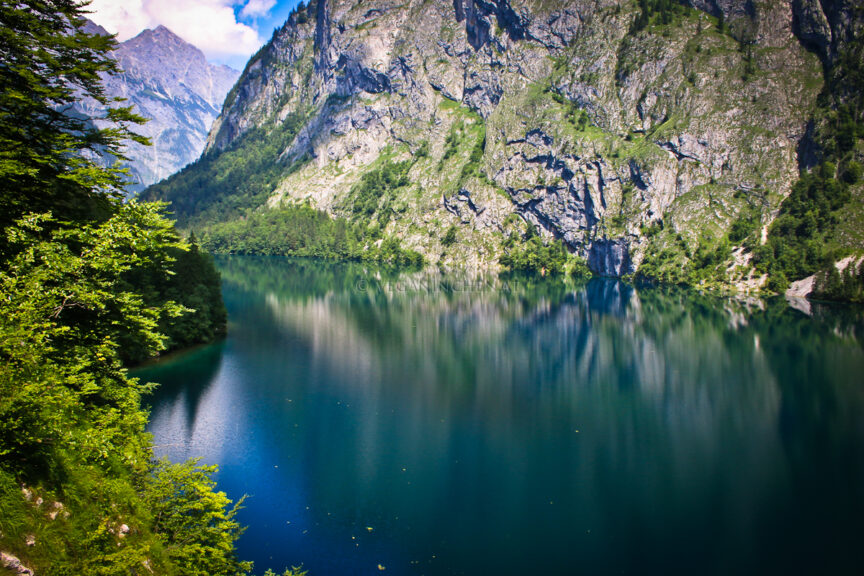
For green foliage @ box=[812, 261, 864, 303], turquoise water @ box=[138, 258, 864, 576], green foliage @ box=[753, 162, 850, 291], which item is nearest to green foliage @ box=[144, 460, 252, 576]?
turquoise water @ box=[138, 258, 864, 576]

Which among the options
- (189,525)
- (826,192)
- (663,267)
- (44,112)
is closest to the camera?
(44,112)

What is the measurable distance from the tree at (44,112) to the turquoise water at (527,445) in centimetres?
1687

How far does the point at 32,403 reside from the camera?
455 inches

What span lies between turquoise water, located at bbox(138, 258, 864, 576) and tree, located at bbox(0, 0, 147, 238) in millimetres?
16874

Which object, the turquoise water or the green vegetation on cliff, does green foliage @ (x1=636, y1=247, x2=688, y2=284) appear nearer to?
the turquoise water

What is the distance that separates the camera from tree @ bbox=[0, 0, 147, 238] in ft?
53.0

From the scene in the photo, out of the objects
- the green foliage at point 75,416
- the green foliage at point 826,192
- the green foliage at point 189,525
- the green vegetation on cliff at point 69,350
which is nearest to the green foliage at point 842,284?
the green foliage at point 826,192

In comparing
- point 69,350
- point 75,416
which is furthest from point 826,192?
point 75,416

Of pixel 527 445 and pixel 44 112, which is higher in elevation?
pixel 44 112

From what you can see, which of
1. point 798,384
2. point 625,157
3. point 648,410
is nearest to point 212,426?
point 648,410

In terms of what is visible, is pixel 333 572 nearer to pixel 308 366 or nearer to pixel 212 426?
pixel 212 426

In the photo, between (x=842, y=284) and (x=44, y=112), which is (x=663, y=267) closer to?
(x=842, y=284)

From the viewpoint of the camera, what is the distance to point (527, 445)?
37656mm

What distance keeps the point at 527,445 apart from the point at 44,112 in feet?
106
